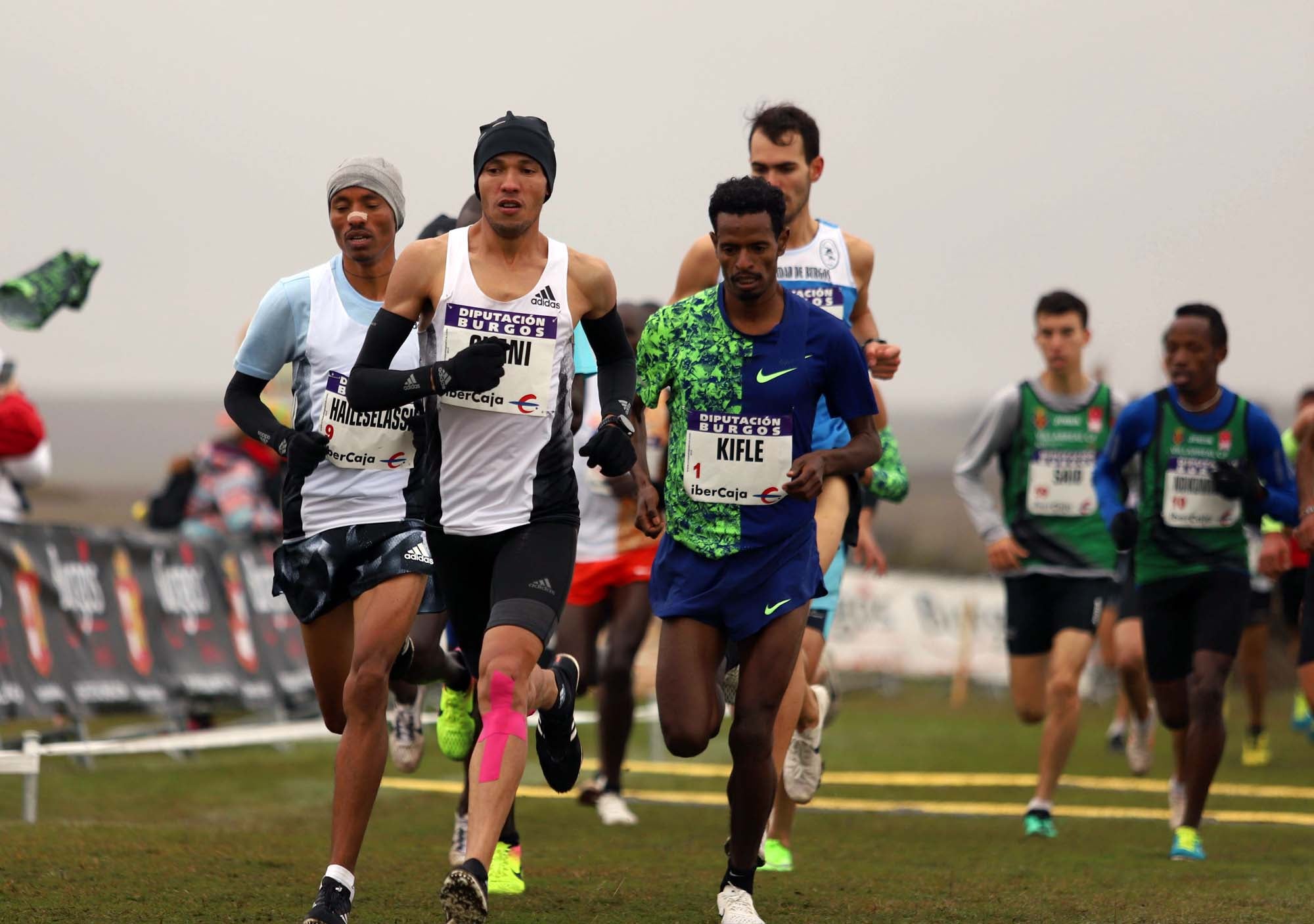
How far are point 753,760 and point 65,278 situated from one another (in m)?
5.13

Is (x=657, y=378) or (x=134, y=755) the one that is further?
(x=134, y=755)

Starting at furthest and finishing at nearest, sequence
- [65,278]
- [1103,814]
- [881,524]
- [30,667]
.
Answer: [881,524] → [30,667] → [1103,814] → [65,278]

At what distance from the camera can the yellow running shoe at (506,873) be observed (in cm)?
671

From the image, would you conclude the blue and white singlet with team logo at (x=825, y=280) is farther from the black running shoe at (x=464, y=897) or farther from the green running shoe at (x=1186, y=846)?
the black running shoe at (x=464, y=897)

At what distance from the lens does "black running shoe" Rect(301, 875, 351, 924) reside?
17.5ft

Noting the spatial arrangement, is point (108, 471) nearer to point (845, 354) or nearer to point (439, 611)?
point (439, 611)

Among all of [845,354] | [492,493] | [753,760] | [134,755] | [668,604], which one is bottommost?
[134,755]

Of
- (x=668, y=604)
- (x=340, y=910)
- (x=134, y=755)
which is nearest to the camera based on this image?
(x=340, y=910)

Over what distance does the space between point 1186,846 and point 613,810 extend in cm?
295

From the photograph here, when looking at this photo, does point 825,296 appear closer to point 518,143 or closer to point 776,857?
point 518,143

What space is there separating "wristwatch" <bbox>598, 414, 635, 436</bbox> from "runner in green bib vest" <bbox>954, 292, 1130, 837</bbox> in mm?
4521

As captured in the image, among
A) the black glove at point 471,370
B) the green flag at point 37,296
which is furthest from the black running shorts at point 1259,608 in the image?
the black glove at point 471,370

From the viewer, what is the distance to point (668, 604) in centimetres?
619

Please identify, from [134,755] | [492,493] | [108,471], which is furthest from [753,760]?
[108,471]
